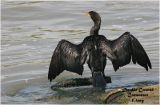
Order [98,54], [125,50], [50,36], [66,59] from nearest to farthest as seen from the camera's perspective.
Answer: [98,54], [125,50], [66,59], [50,36]

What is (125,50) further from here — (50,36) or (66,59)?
(50,36)

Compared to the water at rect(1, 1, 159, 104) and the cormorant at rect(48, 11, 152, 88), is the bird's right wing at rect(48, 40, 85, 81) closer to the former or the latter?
the cormorant at rect(48, 11, 152, 88)

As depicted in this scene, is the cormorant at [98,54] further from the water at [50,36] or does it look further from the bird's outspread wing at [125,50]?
the water at [50,36]

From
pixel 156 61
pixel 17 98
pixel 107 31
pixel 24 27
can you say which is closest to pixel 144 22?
pixel 107 31

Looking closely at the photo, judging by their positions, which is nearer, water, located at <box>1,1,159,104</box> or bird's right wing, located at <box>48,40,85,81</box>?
bird's right wing, located at <box>48,40,85,81</box>

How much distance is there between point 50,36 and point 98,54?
191 inches

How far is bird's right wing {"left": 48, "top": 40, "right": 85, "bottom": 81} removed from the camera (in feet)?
34.3

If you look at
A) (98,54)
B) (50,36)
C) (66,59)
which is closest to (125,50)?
(98,54)

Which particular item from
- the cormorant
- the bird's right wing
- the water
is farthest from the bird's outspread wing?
the bird's right wing

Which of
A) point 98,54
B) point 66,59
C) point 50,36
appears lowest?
point 50,36

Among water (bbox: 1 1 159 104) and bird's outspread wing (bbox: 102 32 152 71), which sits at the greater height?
bird's outspread wing (bbox: 102 32 152 71)

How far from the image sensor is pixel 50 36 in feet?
49.3

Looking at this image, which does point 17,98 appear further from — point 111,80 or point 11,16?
point 11,16

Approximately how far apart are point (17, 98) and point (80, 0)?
34.3ft
